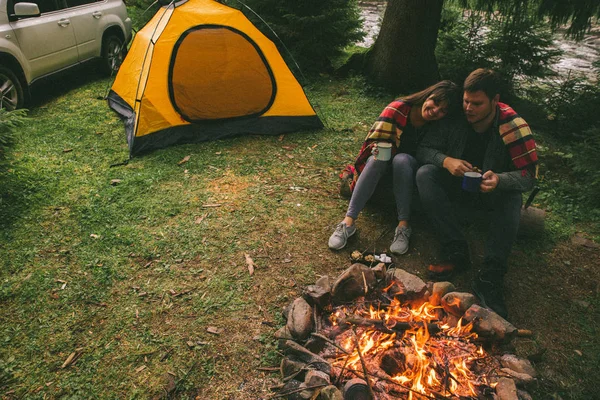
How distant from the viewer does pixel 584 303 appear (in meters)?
3.15

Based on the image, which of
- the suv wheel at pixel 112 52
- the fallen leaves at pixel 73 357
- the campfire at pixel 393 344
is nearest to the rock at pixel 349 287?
the campfire at pixel 393 344

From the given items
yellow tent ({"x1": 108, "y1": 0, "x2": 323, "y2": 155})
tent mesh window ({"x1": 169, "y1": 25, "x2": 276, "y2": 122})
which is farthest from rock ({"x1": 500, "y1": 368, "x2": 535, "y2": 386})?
tent mesh window ({"x1": 169, "y1": 25, "x2": 276, "y2": 122})

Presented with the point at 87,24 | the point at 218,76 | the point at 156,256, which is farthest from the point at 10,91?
the point at 156,256

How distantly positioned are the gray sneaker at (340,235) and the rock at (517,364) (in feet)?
5.15

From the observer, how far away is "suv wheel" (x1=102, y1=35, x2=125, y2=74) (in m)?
7.59

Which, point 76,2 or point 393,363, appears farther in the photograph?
point 76,2

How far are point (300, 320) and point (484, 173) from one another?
6.11 feet

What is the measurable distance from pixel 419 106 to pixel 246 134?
9.47ft

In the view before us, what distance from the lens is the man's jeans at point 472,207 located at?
3.12m

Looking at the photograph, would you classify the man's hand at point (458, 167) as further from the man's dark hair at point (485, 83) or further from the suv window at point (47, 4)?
the suv window at point (47, 4)

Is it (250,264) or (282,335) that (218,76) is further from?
(282,335)

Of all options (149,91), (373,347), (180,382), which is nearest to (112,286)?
(180,382)

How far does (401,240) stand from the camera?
3.62m

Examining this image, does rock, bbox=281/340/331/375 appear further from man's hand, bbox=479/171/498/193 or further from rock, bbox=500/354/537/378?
man's hand, bbox=479/171/498/193
